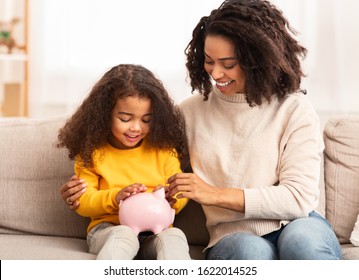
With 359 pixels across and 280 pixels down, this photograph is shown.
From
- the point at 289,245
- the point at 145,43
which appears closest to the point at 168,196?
the point at 289,245

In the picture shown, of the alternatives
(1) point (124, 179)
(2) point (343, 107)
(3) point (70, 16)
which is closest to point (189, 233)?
(1) point (124, 179)

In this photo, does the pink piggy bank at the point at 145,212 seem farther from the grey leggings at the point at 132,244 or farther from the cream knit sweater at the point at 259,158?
the cream knit sweater at the point at 259,158

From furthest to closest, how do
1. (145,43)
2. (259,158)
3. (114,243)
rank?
(145,43) → (259,158) → (114,243)

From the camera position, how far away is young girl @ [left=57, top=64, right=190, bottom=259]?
192cm

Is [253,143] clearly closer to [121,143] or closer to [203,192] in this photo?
[203,192]

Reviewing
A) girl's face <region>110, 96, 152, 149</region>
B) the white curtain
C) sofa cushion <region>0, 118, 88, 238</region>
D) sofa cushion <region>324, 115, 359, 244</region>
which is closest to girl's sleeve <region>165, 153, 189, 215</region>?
girl's face <region>110, 96, 152, 149</region>

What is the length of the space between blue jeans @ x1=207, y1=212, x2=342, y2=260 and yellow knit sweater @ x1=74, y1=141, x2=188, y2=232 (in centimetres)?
25

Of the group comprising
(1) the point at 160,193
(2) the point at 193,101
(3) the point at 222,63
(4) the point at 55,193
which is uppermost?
(3) the point at 222,63

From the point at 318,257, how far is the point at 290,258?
8cm

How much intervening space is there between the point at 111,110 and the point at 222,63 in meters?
0.37

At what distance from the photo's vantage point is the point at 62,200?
7.07ft

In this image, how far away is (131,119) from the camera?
6.36 ft

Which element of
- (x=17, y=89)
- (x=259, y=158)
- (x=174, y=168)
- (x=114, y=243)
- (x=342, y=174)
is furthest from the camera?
(x=17, y=89)
